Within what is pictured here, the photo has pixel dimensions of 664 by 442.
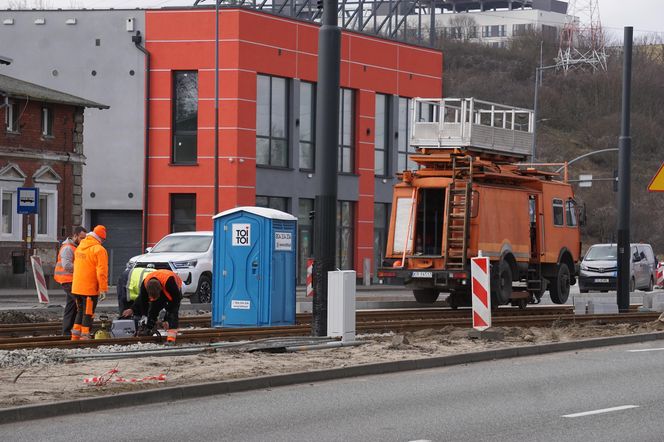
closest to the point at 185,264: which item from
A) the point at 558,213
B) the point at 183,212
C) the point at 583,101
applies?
the point at 558,213

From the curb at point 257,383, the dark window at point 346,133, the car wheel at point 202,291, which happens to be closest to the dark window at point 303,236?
the dark window at point 346,133

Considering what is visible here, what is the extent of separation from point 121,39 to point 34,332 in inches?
1248

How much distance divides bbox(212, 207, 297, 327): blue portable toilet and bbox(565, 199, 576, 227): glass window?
40.1ft

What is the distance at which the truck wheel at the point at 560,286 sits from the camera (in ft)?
107

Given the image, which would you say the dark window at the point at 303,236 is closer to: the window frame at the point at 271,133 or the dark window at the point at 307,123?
the dark window at the point at 307,123

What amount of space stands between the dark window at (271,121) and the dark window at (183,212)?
298 centimetres

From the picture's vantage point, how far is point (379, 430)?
11.5m

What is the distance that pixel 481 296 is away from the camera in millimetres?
20766

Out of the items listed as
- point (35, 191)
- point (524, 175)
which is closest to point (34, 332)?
point (524, 175)

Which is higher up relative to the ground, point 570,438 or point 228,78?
point 228,78

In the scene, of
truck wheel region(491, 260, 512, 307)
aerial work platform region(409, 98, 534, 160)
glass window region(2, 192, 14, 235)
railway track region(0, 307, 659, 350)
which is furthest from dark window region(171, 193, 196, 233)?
truck wheel region(491, 260, 512, 307)

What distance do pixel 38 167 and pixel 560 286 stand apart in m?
19.4

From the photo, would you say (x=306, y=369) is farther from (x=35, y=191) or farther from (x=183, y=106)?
(x=183, y=106)

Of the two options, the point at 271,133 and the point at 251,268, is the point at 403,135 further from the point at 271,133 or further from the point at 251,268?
the point at 251,268
